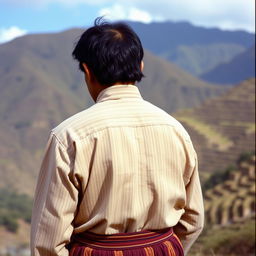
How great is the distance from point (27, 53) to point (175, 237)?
5717 inches

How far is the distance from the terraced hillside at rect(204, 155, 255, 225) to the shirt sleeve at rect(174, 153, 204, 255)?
19.4m

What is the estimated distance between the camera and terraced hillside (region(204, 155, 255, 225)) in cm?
2392

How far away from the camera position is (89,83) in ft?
7.49

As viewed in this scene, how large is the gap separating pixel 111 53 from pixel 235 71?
175755 mm

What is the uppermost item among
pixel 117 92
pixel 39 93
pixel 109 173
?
pixel 117 92

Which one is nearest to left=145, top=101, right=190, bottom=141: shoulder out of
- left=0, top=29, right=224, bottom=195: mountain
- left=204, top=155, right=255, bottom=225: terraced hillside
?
left=204, top=155, right=255, bottom=225: terraced hillside

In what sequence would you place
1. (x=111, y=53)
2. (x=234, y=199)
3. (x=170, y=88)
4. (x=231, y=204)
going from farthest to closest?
(x=170, y=88), (x=234, y=199), (x=231, y=204), (x=111, y=53)

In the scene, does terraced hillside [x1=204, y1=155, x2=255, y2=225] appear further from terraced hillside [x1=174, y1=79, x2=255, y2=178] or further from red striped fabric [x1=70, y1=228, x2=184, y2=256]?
red striped fabric [x1=70, y1=228, x2=184, y2=256]

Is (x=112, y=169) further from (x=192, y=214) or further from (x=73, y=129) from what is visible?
(x=192, y=214)

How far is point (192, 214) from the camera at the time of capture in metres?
2.42

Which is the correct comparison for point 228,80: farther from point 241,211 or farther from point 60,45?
point 241,211

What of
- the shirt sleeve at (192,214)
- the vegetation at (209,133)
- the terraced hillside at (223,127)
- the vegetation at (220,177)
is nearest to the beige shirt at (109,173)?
the shirt sleeve at (192,214)

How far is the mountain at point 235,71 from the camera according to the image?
165575 mm

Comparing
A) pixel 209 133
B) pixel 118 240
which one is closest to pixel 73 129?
pixel 118 240
